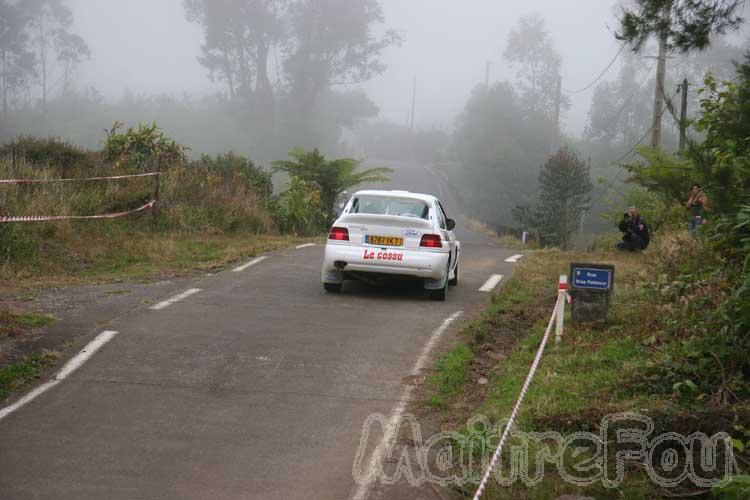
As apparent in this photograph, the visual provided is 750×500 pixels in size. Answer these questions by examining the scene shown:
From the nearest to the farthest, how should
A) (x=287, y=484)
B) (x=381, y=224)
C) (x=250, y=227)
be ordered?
1. (x=287, y=484)
2. (x=381, y=224)
3. (x=250, y=227)

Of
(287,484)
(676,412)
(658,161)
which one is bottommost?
(287,484)

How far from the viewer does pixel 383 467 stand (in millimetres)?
6363

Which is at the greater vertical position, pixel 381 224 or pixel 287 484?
pixel 381 224

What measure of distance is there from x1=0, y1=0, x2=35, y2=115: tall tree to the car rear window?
71.7m

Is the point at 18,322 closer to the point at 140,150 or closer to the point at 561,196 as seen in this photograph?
the point at 140,150

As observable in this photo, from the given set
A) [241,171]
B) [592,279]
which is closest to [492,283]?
[592,279]

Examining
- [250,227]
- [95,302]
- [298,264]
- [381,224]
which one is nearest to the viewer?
[95,302]

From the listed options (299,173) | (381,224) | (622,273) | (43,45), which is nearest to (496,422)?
(381,224)

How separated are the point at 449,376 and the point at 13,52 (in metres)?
82.2

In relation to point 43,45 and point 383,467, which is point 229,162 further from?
point 43,45

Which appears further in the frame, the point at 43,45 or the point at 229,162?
the point at 43,45

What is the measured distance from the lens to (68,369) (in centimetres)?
866

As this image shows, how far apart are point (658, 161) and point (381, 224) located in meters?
10.9

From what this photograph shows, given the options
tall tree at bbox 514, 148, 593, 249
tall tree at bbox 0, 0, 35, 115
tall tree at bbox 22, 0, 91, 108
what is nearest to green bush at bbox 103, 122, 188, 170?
tall tree at bbox 514, 148, 593, 249
